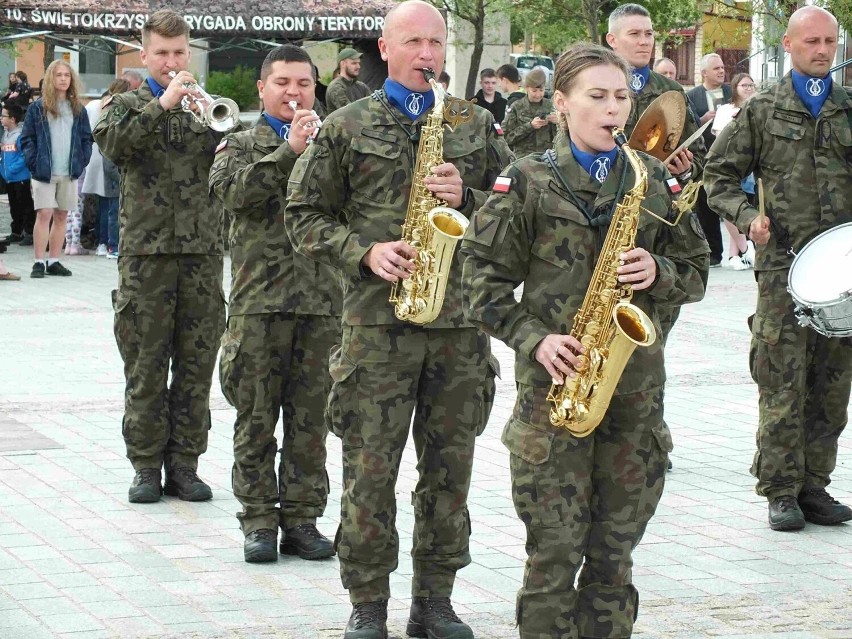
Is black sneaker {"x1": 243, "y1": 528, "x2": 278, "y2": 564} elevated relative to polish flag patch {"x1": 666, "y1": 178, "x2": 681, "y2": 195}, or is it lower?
lower

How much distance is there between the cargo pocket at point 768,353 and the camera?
22.8ft

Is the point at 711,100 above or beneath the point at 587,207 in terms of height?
above

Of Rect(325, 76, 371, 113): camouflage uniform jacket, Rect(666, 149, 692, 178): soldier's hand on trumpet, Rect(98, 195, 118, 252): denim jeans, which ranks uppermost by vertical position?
Rect(325, 76, 371, 113): camouflage uniform jacket

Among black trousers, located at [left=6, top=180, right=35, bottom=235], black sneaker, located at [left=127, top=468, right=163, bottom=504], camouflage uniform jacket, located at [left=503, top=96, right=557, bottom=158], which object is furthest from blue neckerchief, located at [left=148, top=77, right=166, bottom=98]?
black trousers, located at [left=6, top=180, right=35, bottom=235]

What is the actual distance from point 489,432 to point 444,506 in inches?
150

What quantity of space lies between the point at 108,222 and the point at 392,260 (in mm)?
14327

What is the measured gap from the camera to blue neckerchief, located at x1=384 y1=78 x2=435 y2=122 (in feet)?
17.5

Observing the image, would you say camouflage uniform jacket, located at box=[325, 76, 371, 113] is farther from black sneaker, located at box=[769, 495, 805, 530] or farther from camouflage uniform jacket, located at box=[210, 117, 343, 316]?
black sneaker, located at box=[769, 495, 805, 530]

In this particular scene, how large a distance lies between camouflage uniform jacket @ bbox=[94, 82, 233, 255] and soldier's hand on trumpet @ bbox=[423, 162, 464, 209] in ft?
8.17

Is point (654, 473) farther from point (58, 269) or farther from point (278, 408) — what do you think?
point (58, 269)

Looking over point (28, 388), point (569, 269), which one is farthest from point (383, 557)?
point (28, 388)

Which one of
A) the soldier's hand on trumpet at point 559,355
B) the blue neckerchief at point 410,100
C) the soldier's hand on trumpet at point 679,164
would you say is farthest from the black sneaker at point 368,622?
the soldier's hand on trumpet at point 679,164

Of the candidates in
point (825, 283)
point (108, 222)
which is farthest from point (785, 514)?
point (108, 222)

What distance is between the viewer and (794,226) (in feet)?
22.5
